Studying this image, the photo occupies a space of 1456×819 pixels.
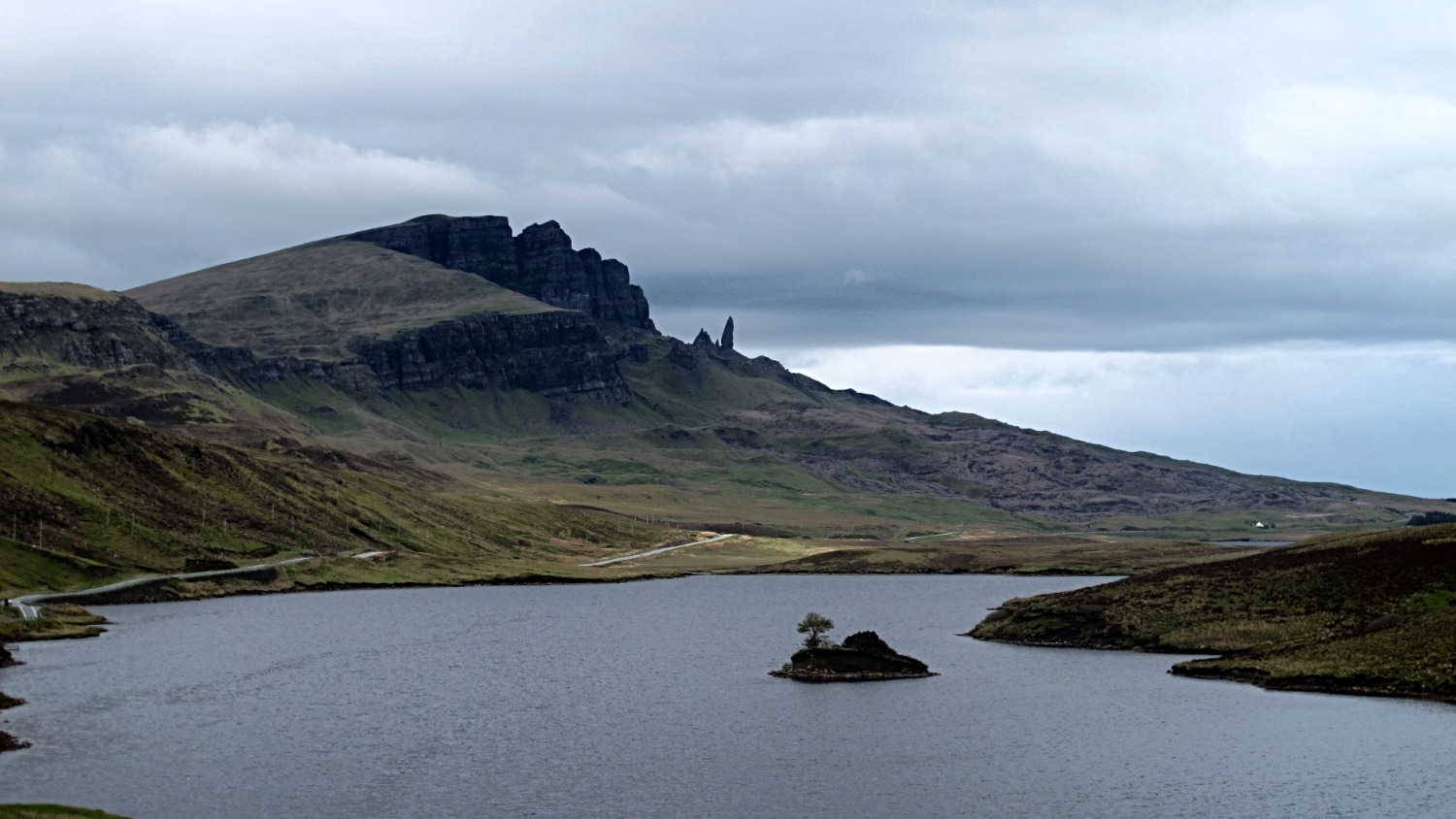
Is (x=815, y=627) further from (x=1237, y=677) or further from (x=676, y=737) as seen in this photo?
(x=1237, y=677)

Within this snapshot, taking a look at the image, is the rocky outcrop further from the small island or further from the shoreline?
the shoreline

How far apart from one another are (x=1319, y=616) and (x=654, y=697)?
6208 cm

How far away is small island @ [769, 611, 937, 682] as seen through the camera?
5020 inches

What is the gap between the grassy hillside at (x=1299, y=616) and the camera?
112625 mm

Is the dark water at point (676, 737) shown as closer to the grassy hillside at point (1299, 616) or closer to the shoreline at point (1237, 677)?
the shoreline at point (1237, 677)

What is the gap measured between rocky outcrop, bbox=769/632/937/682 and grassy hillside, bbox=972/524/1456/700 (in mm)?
23616

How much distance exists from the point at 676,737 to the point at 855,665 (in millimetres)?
31603

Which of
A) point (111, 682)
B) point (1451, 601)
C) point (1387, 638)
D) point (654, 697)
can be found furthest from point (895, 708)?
point (111, 682)

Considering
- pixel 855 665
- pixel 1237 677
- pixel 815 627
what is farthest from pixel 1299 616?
pixel 815 627

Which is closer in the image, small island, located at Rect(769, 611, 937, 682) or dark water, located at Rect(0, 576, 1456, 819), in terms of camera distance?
dark water, located at Rect(0, 576, 1456, 819)

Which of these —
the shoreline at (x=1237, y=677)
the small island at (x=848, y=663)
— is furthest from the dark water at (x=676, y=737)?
the small island at (x=848, y=663)

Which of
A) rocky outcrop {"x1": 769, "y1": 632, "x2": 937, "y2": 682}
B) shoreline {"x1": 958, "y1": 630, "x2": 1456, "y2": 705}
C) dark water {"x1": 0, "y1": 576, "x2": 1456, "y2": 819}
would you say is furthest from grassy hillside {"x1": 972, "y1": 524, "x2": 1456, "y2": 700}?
rocky outcrop {"x1": 769, "y1": 632, "x2": 937, "y2": 682}

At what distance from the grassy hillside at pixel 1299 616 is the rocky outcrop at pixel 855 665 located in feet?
77.5

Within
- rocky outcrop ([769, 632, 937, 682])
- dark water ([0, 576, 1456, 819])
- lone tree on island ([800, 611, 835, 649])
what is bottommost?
dark water ([0, 576, 1456, 819])
